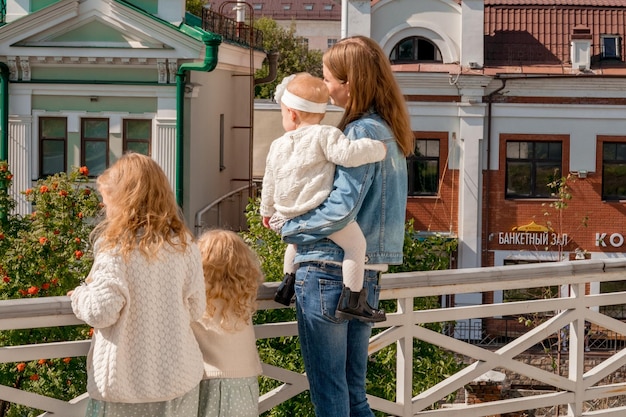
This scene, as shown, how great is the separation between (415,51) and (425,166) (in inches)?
117

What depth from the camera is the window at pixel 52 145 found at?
84.1 feet

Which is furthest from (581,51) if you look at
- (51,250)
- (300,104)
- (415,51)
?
(300,104)

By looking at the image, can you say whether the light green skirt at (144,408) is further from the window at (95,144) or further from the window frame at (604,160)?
the window frame at (604,160)

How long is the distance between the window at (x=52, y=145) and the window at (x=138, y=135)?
1349mm

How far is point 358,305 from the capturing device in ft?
14.4

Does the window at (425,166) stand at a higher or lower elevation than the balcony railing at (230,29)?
lower

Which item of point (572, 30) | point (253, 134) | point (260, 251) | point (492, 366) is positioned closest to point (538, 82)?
point (572, 30)

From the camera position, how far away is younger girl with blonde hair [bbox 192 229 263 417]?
14.8 feet

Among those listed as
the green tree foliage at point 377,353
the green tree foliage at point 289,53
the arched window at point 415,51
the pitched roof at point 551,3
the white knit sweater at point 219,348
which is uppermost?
the green tree foliage at point 289,53

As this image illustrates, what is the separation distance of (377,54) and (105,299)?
4.49ft

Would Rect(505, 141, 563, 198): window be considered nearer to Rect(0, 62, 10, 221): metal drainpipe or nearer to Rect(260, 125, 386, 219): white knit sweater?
Rect(0, 62, 10, 221): metal drainpipe

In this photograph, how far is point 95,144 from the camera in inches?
1009

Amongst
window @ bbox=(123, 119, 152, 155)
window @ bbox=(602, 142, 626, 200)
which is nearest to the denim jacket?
window @ bbox=(123, 119, 152, 155)

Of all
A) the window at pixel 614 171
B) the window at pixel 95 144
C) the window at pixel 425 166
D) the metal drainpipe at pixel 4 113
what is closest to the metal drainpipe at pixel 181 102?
the window at pixel 95 144
